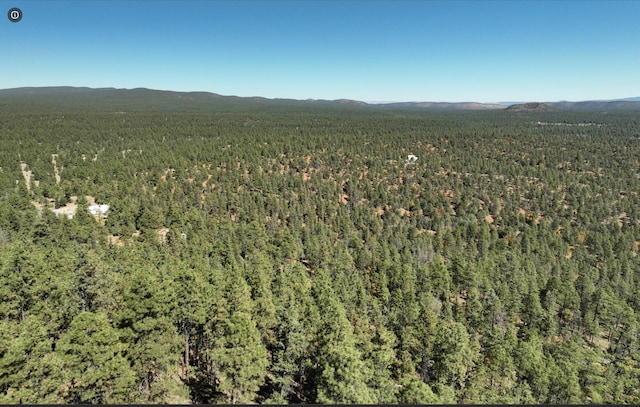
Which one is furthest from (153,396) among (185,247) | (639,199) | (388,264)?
(639,199)

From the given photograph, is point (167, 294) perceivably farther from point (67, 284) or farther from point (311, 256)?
point (311, 256)

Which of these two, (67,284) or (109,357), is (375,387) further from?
(67,284)

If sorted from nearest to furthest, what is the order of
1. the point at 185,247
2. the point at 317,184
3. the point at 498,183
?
the point at 185,247 → the point at 317,184 → the point at 498,183

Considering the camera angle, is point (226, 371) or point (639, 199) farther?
point (639, 199)

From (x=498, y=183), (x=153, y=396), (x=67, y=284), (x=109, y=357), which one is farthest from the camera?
(x=498, y=183)

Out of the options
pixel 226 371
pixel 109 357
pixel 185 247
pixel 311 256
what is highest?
pixel 109 357

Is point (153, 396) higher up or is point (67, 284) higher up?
point (67, 284)
